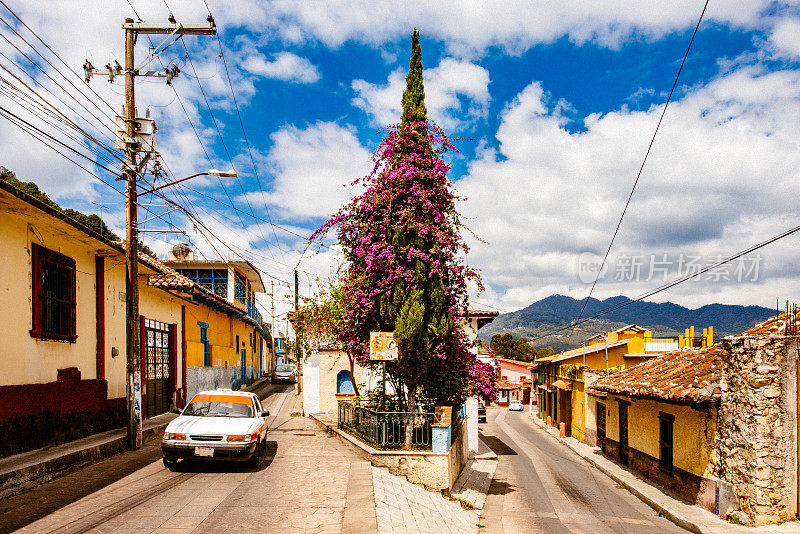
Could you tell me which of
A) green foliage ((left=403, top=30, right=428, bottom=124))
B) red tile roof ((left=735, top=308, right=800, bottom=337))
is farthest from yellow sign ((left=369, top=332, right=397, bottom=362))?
red tile roof ((left=735, top=308, right=800, bottom=337))

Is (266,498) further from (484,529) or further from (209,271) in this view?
(209,271)

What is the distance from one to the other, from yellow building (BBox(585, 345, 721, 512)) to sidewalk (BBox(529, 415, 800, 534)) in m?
0.32

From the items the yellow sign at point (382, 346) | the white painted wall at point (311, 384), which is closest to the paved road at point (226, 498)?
the yellow sign at point (382, 346)

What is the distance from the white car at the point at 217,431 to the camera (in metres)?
10.8

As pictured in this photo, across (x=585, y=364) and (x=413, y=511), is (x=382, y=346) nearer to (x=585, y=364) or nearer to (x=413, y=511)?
(x=413, y=511)

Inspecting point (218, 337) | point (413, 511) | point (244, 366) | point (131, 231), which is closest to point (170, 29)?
point (131, 231)

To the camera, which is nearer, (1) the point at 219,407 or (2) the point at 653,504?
(1) the point at 219,407

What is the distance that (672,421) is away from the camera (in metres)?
15.4

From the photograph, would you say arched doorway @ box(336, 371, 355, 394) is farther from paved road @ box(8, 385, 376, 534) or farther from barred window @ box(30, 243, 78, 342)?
barred window @ box(30, 243, 78, 342)

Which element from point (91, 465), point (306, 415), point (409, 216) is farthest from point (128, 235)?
point (306, 415)

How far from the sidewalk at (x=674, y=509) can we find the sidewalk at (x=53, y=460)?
40.9 feet

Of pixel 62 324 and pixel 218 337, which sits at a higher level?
pixel 62 324

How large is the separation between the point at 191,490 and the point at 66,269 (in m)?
7.52

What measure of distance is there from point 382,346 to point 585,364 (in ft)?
98.8
